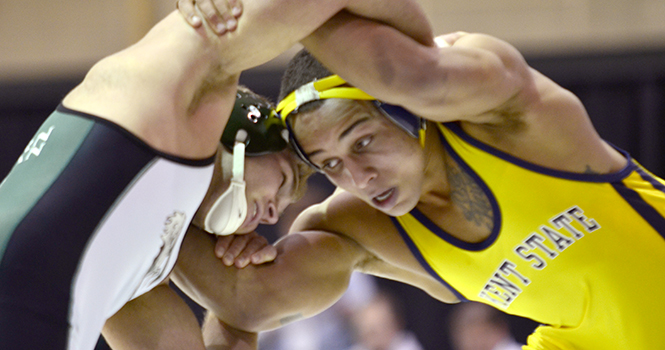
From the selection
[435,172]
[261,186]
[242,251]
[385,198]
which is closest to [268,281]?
[242,251]

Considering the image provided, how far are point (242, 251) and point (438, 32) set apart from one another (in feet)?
12.8

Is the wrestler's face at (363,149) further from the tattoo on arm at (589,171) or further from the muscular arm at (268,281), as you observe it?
the tattoo on arm at (589,171)

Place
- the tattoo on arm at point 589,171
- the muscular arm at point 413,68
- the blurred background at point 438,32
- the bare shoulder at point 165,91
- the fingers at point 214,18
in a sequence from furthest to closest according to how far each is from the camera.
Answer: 1. the blurred background at point 438,32
2. the tattoo on arm at point 589,171
3. the muscular arm at point 413,68
4. the fingers at point 214,18
5. the bare shoulder at point 165,91

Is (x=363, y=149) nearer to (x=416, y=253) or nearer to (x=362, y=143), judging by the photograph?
(x=362, y=143)

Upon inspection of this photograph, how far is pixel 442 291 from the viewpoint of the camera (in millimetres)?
2502

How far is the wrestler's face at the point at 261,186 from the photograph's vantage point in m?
1.91

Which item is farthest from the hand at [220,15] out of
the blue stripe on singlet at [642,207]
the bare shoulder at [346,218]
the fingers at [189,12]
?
the blue stripe on singlet at [642,207]

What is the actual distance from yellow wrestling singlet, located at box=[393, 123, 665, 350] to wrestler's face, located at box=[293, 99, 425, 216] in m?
0.15

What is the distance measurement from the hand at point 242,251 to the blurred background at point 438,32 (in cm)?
265

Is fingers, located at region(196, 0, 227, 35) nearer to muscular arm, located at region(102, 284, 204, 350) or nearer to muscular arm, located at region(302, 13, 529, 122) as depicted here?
muscular arm, located at region(302, 13, 529, 122)

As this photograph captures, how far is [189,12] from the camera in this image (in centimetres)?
144

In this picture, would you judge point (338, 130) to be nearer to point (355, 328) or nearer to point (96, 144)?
point (96, 144)

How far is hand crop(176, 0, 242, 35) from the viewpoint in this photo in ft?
4.64

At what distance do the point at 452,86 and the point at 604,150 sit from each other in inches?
23.0
